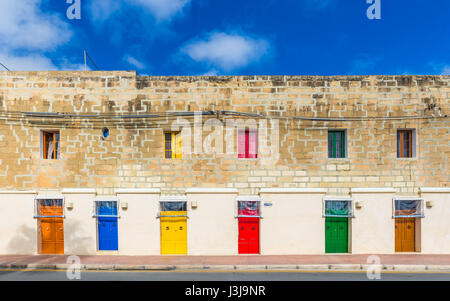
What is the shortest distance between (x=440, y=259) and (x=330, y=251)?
3.86 m

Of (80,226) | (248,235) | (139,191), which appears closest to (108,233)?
(80,226)

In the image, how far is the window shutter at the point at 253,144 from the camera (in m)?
9.92

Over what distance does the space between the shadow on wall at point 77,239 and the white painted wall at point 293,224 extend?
6897 millimetres

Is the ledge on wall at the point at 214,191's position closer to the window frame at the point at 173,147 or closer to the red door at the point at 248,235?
the red door at the point at 248,235

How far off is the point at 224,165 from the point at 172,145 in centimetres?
231

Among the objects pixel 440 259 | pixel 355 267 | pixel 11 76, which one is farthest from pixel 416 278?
pixel 11 76

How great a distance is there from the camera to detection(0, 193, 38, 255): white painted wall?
9.65m

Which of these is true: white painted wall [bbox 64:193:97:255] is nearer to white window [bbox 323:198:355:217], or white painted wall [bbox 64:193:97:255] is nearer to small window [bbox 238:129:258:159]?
small window [bbox 238:129:258:159]

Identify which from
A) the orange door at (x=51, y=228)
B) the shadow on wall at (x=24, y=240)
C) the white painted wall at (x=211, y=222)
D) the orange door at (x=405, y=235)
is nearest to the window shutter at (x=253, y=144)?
the white painted wall at (x=211, y=222)

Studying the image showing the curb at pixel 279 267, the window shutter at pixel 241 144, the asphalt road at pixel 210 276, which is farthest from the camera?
the window shutter at pixel 241 144

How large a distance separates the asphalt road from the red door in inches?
59.9

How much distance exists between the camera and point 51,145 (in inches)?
398

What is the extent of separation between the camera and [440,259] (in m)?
9.00
